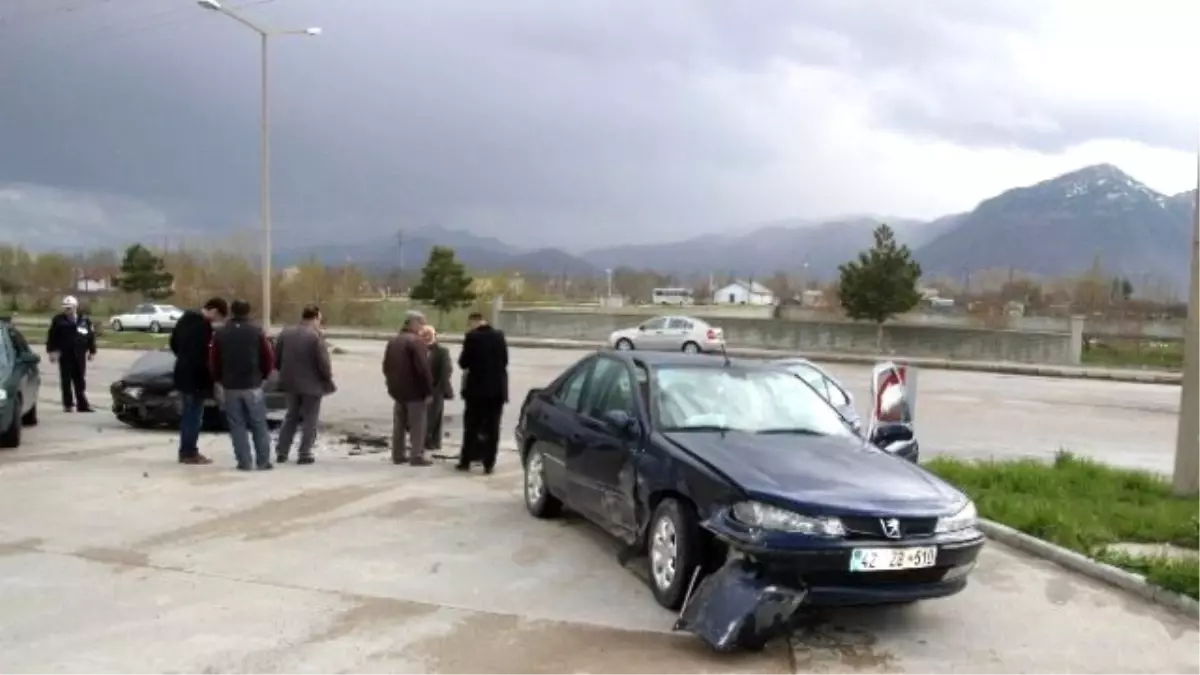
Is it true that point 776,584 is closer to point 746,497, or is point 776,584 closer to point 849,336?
point 746,497

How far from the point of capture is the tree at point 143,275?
69.6 metres

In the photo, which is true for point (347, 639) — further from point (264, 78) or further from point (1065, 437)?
point (264, 78)

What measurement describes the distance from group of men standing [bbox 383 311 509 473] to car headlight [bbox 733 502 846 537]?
5398 mm

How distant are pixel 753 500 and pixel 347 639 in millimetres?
2249

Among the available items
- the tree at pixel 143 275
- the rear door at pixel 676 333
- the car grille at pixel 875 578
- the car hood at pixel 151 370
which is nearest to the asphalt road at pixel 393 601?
the car grille at pixel 875 578

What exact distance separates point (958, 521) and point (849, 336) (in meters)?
38.8

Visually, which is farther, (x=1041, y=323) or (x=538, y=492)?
(x=1041, y=323)

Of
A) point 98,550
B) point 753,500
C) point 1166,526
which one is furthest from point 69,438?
point 1166,526

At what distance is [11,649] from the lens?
5234 millimetres

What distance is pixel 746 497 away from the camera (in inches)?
220

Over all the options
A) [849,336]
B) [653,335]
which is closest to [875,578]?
[653,335]

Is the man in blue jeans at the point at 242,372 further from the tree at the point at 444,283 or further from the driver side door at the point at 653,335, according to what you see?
the tree at the point at 444,283

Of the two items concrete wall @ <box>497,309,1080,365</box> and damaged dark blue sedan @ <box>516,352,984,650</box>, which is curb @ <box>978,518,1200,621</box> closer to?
damaged dark blue sedan @ <box>516,352,984,650</box>

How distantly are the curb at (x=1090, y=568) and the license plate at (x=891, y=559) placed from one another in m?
2.13
